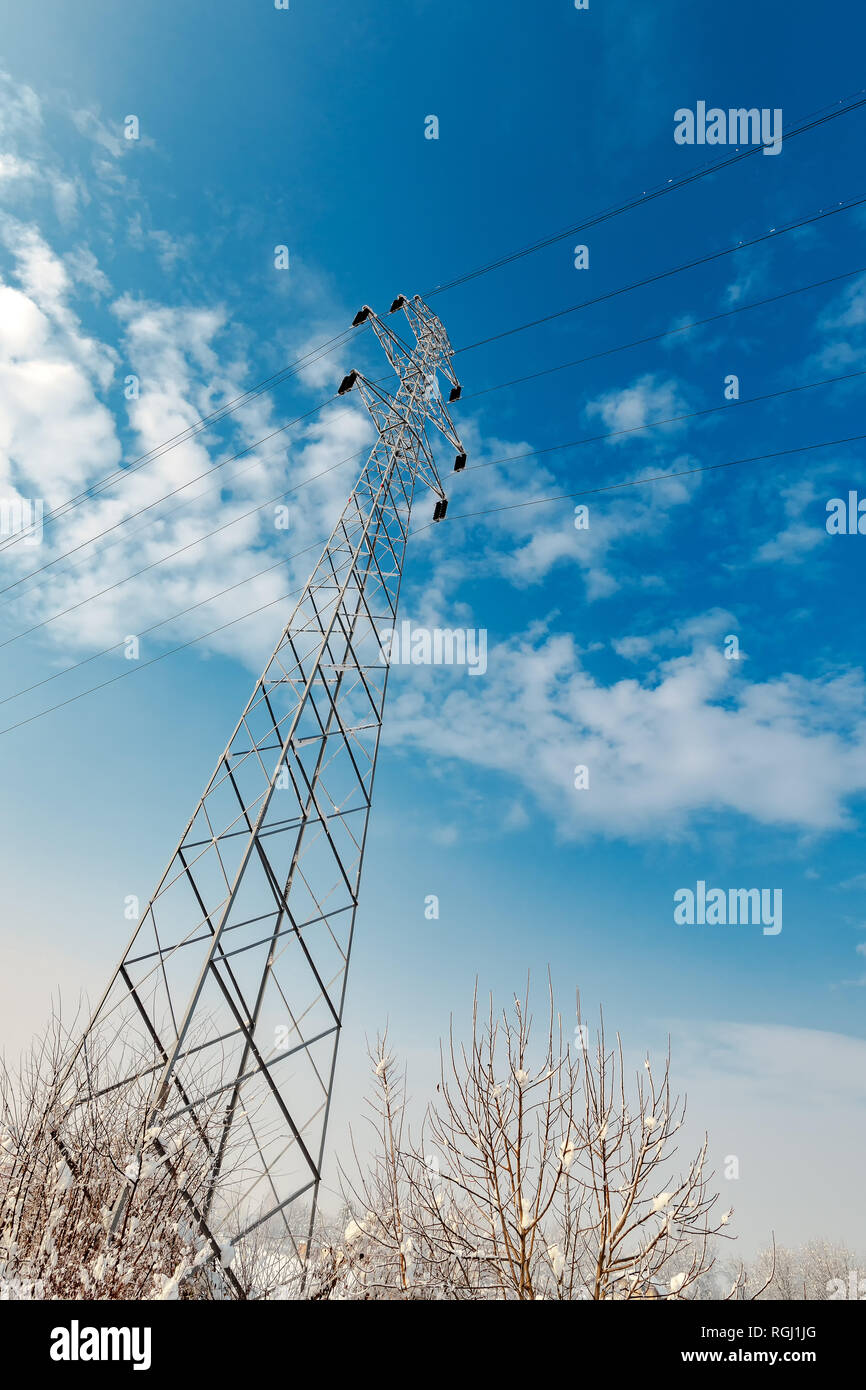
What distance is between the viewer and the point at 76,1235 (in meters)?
6.96

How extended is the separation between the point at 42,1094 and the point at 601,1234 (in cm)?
712

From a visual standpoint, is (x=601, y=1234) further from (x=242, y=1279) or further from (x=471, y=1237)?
(x=242, y=1279)

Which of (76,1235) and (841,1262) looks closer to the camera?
(76,1235)

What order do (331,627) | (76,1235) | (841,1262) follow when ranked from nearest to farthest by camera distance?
1. (76,1235)
2. (331,627)
3. (841,1262)

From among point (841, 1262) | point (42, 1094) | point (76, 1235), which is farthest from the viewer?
point (841, 1262)

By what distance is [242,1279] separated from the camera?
8273 millimetres
